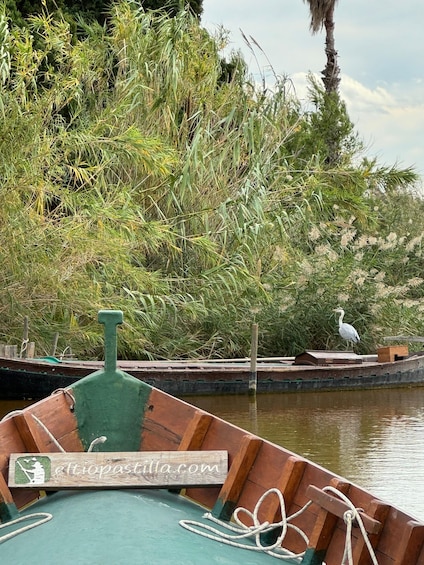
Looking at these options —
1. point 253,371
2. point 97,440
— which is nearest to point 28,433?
point 97,440

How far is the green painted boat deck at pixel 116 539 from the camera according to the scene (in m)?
3.58

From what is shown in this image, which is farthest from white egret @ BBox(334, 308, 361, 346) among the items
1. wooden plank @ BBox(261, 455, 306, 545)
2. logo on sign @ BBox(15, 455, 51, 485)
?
wooden plank @ BBox(261, 455, 306, 545)

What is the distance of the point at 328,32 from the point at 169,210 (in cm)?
1125

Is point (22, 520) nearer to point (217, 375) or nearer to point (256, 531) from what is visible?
point (256, 531)

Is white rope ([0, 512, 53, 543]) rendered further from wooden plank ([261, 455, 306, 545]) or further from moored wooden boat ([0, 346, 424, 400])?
moored wooden boat ([0, 346, 424, 400])

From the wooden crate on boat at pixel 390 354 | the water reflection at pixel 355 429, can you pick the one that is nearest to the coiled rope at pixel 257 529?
the water reflection at pixel 355 429

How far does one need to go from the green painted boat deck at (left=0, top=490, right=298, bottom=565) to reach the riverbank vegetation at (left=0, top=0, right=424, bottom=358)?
1001 centimetres

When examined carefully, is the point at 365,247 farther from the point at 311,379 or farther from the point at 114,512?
the point at 114,512

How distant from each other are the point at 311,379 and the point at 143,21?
687 centimetres

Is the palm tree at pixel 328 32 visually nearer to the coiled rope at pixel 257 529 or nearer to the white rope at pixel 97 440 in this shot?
the white rope at pixel 97 440

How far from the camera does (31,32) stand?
1803 centimetres

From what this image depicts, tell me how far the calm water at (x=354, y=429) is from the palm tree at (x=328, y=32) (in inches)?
444

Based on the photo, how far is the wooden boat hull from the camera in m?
14.1

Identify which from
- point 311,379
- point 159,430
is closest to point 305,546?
point 159,430
